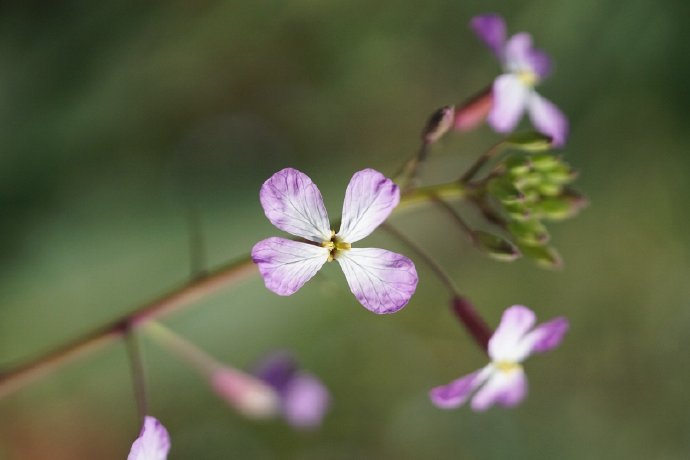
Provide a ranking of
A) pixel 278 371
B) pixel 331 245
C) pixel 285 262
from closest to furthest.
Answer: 1. pixel 285 262
2. pixel 331 245
3. pixel 278 371

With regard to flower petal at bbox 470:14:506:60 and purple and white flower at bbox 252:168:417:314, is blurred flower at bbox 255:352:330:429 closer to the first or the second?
purple and white flower at bbox 252:168:417:314

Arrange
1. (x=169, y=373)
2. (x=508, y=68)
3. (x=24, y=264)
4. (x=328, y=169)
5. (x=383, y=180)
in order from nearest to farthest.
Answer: (x=383, y=180) < (x=508, y=68) < (x=24, y=264) < (x=169, y=373) < (x=328, y=169)

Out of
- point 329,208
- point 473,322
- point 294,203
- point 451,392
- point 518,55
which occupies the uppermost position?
point 329,208

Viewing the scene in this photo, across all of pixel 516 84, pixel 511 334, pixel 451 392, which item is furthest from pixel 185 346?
pixel 516 84

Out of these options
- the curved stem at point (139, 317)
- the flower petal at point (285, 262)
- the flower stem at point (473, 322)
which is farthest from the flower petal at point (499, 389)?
the flower petal at point (285, 262)

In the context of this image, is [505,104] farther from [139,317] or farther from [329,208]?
[329,208]

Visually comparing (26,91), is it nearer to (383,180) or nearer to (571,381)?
(383,180)

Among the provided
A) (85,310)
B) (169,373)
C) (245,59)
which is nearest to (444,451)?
(169,373)
